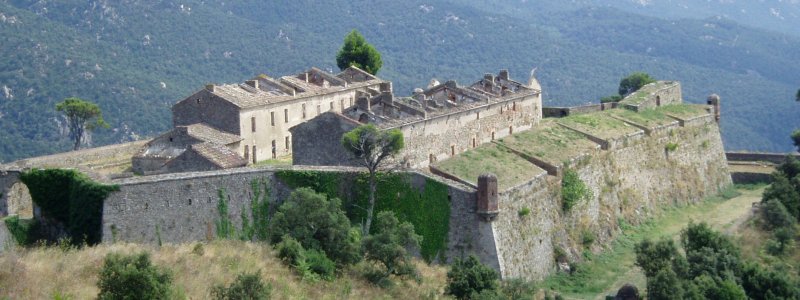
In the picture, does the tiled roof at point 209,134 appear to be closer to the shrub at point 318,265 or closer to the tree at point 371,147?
the tree at point 371,147

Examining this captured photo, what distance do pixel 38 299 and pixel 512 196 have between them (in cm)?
1914

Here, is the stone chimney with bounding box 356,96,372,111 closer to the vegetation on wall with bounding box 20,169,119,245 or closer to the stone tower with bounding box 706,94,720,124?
the vegetation on wall with bounding box 20,169,119,245

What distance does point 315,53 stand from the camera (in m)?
89.8

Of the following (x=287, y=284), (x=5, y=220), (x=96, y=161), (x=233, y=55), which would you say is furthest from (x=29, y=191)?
(x=233, y=55)

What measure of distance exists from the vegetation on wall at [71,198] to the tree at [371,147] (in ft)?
28.0

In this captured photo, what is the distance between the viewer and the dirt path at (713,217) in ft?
166

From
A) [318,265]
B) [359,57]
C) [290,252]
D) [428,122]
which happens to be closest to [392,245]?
[318,265]

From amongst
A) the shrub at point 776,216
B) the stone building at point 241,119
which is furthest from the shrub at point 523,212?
the shrub at point 776,216

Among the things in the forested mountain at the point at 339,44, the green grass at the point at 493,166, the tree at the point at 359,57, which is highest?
the forested mountain at the point at 339,44

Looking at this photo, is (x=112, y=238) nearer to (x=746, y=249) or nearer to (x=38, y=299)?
(x=38, y=299)

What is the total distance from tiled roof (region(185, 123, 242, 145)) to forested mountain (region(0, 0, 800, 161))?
14480mm

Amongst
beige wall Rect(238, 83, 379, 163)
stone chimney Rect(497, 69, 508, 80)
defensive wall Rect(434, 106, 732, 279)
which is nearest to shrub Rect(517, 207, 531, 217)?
defensive wall Rect(434, 106, 732, 279)

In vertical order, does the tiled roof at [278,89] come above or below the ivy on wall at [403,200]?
above

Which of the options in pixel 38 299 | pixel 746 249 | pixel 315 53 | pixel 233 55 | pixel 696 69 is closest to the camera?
pixel 38 299
